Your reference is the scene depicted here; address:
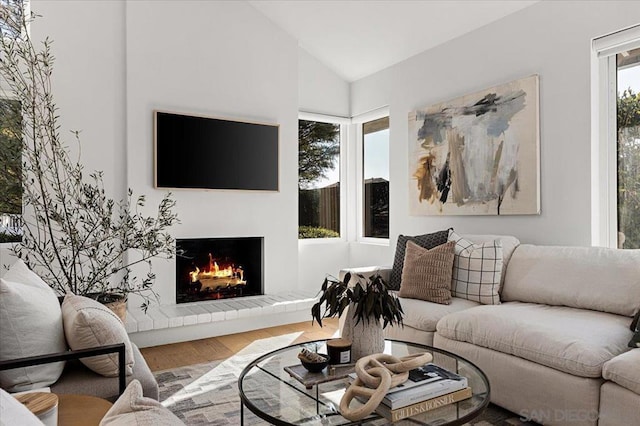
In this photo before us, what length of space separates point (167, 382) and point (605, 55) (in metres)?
3.59

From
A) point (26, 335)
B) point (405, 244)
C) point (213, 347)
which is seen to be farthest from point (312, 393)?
point (213, 347)

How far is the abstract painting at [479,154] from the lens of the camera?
340 centimetres

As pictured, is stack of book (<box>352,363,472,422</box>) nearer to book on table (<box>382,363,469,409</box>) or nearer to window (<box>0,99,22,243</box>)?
book on table (<box>382,363,469,409</box>)

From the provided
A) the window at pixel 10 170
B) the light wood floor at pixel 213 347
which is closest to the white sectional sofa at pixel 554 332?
the light wood floor at pixel 213 347

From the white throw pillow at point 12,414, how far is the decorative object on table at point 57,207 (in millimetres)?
2702

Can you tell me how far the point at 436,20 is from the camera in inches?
152

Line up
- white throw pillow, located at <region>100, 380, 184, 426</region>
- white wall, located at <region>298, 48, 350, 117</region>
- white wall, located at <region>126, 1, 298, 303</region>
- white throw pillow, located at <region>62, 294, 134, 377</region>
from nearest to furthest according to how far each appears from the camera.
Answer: white throw pillow, located at <region>100, 380, 184, 426</region> → white throw pillow, located at <region>62, 294, 134, 377</region> → white wall, located at <region>126, 1, 298, 303</region> → white wall, located at <region>298, 48, 350, 117</region>

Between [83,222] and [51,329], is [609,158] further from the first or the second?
[83,222]

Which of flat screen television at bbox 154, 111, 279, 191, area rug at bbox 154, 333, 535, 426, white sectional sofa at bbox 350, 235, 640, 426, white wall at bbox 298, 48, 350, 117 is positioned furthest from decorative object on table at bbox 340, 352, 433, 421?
white wall at bbox 298, 48, 350, 117

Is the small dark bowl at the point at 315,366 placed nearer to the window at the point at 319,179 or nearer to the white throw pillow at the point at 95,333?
the white throw pillow at the point at 95,333

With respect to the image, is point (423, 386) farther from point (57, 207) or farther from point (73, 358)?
point (57, 207)

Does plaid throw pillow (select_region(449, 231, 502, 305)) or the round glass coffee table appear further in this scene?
plaid throw pillow (select_region(449, 231, 502, 305))

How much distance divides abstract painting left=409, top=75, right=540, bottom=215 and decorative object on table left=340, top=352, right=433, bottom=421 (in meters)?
2.15

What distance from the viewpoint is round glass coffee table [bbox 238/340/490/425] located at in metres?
1.51
